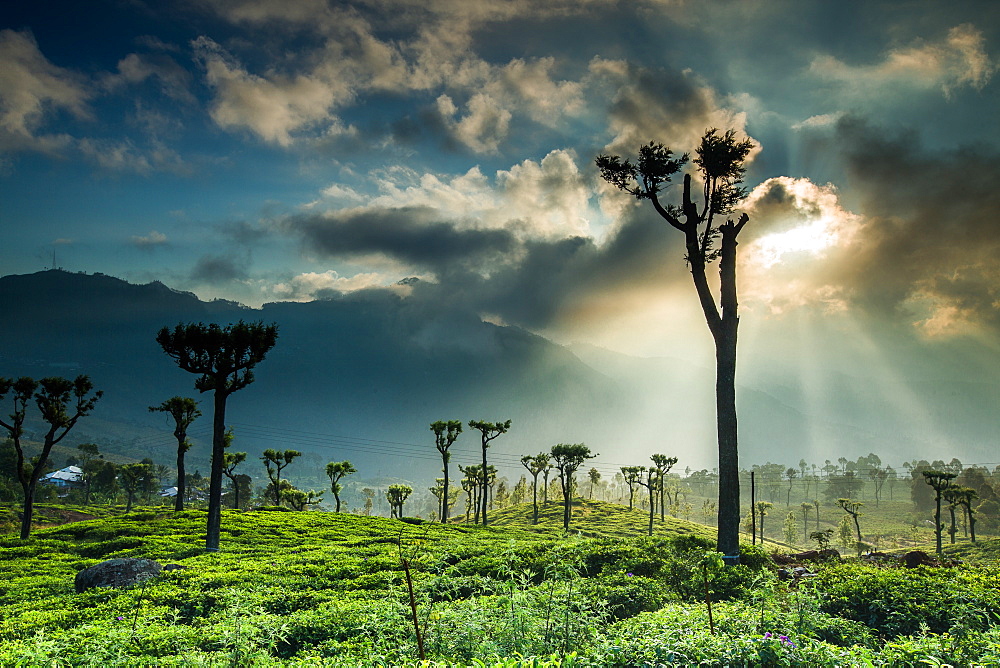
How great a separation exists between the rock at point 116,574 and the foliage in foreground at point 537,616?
691mm

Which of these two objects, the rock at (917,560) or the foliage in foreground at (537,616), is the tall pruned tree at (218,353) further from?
the rock at (917,560)

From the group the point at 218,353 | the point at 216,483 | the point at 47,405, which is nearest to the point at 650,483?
the point at 216,483

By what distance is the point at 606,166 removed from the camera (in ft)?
61.5

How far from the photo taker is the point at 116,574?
15.0 meters

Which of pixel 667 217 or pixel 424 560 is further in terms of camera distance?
pixel 667 217

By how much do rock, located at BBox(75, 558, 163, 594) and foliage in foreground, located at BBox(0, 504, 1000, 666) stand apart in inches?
27.2

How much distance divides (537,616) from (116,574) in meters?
15.3

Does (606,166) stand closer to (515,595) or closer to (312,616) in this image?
(515,595)

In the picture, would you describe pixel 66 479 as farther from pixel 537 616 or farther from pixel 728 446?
pixel 537 616

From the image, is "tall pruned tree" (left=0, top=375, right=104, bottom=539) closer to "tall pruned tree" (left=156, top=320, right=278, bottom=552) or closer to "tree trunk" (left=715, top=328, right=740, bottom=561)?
"tall pruned tree" (left=156, top=320, right=278, bottom=552)

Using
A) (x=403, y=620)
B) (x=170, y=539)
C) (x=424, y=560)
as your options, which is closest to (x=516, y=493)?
(x=170, y=539)

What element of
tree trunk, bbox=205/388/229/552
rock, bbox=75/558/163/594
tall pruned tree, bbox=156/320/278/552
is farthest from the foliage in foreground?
tall pruned tree, bbox=156/320/278/552

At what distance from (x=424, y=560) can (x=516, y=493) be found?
362 feet

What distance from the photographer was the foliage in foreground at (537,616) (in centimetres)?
546
